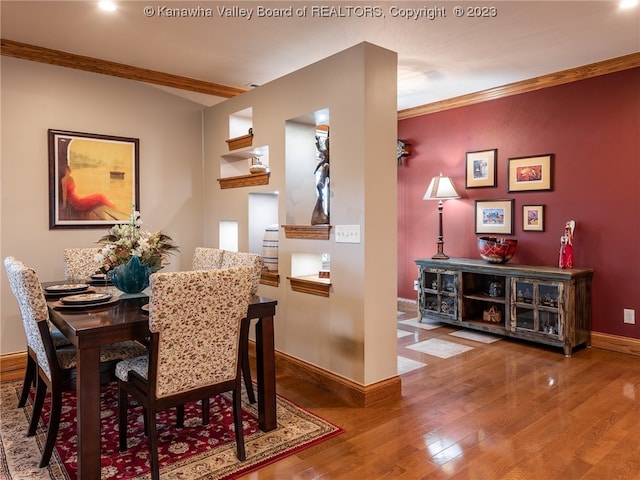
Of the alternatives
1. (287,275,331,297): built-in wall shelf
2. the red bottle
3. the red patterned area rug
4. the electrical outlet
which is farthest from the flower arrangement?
the electrical outlet

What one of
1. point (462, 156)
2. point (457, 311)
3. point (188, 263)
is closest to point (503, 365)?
point (457, 311)

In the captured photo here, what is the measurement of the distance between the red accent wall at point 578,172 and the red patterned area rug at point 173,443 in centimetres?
306

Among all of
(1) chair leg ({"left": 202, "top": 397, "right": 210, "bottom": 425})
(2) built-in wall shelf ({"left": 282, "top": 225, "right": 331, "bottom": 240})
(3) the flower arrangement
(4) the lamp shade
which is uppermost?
(4) the lamp shade

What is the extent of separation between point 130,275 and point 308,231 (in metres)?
1.26

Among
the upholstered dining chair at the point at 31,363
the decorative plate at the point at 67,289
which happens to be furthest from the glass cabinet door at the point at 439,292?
the upholstered dining chair at the point at 31,363

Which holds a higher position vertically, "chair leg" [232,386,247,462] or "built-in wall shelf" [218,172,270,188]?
"built-in wall shelf" [218,172,270,188]

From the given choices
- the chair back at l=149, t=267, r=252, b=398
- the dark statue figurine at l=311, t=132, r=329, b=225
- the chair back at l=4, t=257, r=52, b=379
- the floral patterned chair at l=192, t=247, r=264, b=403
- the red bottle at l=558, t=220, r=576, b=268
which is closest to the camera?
the chair back at l=149, t=267, r=252, b=398

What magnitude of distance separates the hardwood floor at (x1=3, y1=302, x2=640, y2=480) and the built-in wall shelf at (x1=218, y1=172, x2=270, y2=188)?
162cm

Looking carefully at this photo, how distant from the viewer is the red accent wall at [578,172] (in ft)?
13.1

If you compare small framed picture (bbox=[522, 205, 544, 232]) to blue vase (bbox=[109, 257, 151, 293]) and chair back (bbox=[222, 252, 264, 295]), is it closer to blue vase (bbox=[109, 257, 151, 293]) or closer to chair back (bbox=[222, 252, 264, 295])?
chair back (bbox=[222, 252, 264, 295])

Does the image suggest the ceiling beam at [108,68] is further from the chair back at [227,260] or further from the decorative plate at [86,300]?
the decorative plate at [86,300]

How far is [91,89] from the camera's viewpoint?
406 cm

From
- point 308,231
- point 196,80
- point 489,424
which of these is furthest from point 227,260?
point 196,80

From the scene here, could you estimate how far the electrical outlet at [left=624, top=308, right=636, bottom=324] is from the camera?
4.02 metres
